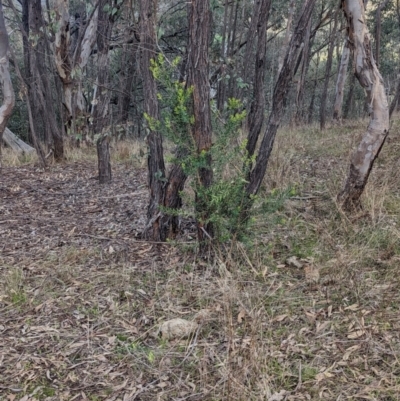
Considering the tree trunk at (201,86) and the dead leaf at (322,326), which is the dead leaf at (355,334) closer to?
the dead leaf at (322,326)

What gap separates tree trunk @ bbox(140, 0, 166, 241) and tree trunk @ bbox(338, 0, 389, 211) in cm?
188

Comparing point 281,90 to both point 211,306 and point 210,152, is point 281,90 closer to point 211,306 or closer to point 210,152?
point 210,152

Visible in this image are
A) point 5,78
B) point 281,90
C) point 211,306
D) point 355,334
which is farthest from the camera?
point 5,78

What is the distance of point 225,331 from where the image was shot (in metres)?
2.57

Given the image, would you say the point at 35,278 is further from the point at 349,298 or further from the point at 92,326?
the point at 349,298

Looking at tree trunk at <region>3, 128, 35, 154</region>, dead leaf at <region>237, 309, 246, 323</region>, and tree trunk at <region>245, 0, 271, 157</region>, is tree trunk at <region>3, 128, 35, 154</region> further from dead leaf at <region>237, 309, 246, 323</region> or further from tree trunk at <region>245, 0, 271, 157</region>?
dead leaf at <region>237, 309, 246, 323</region>

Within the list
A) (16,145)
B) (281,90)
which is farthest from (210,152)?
(16,145)

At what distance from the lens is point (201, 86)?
3066 millimetres

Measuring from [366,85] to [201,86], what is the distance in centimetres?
182

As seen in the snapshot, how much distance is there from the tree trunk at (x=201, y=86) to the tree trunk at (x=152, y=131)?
1.42 feet

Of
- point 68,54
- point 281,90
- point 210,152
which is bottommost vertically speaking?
point 210,152

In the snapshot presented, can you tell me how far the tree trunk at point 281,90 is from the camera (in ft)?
11.0

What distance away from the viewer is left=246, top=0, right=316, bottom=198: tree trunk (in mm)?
3363

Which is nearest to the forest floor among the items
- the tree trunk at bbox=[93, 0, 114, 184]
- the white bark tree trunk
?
the tree trunk at bbox=[93, 0, 114, 184]
